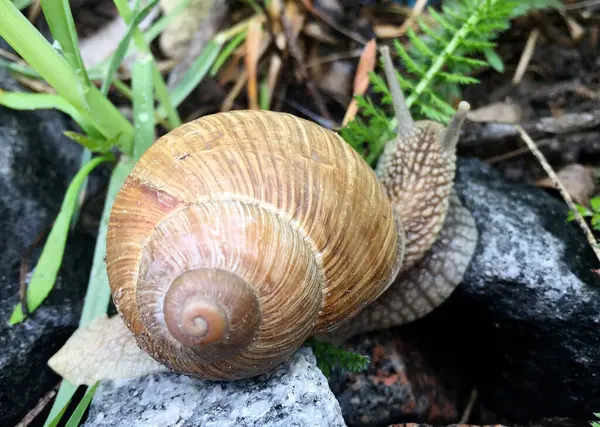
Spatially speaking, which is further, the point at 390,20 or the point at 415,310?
the point at 390,20

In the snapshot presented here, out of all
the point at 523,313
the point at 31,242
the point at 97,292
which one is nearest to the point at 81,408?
the point at 97,292

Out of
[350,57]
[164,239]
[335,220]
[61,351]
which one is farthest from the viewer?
[350,57]

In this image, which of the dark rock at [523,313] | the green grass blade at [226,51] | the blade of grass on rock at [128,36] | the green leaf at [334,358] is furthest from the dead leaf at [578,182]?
the blade of grass on rock at [128,36]

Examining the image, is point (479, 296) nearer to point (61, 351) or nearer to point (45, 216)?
point (61, 351)

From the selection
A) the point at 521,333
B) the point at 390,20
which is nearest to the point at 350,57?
the point at 390,20

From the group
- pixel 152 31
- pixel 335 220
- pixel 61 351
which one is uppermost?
pixel 152 31

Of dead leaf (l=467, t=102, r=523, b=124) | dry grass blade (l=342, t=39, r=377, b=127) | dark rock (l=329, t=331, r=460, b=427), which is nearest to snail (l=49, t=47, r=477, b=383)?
dark rock (l=329, t=331, r=460, b=427)

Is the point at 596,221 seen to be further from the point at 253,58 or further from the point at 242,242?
the point at 253,58
